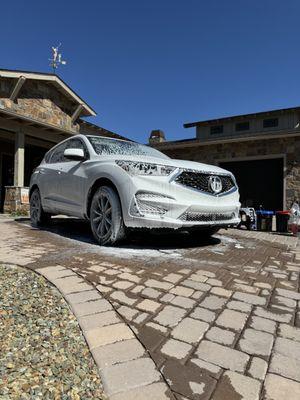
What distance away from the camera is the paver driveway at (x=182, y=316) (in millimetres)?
1512

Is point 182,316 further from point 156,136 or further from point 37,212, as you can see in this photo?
point 156,136

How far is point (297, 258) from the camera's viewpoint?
4.17 meters

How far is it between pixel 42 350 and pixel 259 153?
12.8 m

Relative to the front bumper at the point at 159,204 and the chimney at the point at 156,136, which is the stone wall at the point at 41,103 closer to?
the chimney at the point at 156,136

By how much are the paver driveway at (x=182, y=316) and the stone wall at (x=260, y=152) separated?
9.26 metres

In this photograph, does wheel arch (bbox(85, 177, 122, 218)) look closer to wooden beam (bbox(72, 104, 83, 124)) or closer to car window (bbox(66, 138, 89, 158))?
car window (bbox(66, 138, 89, 158))

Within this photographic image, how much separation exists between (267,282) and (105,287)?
1.50m

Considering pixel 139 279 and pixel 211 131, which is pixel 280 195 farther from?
pixel 139 279

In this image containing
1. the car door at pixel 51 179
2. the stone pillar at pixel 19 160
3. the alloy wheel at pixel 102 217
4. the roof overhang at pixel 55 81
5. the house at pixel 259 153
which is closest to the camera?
the alloy wheel at pixel 102 217

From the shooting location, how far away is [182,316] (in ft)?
7.10

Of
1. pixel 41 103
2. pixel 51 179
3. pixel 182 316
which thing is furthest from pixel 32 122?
pixel 182 316

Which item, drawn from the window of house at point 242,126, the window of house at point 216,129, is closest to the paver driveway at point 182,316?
the window of house at point 242,126

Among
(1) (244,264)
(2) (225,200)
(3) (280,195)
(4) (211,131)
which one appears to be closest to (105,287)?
(1) (244,264)

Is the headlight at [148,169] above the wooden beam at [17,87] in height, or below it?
below
